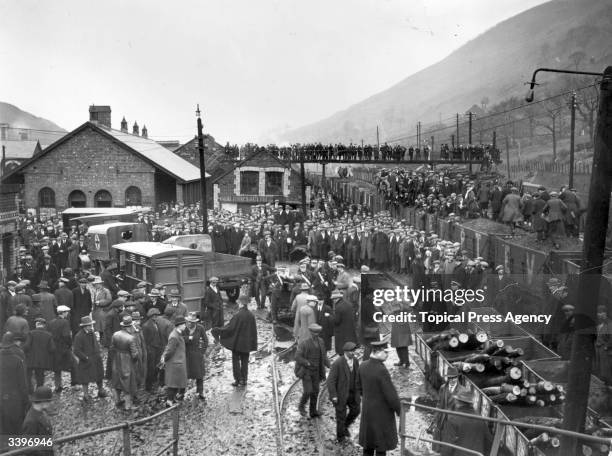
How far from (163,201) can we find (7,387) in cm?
3616

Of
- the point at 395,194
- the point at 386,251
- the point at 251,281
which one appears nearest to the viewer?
the point at 251,281

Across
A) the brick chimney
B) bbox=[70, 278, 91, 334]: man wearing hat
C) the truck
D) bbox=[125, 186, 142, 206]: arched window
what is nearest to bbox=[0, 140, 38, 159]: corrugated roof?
the brick chimney

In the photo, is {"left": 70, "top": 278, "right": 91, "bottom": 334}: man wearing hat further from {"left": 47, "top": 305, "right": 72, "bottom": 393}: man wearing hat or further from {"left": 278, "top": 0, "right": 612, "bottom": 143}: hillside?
{"left": 278, "top": 0, "right": 612, "bottom": 143}: hillside

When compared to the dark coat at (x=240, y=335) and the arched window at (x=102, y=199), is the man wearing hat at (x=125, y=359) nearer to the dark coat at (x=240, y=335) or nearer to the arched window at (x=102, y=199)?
the dark coat at (x=240, y=335)

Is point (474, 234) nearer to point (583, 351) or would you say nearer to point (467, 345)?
point (467, 345)

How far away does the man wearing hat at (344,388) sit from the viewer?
9.63 meters

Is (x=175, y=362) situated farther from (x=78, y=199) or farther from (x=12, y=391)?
(x=78, y=199)

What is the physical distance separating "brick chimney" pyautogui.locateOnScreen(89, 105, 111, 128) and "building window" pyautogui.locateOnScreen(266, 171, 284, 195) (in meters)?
13.0

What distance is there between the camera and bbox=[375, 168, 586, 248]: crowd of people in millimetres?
17844

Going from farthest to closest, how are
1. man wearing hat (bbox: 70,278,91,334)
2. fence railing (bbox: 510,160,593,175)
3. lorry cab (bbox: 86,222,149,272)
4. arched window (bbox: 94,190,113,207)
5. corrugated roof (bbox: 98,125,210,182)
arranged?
fence railing (bbox: 510,160,593,175), arched window (bbox: 94,190,113,207), corrugated roof (bbox: 98,125,210,182), lorry cab (bbox: 86,222,149,272), man wearing hat (bbox: 70,278,91,334)

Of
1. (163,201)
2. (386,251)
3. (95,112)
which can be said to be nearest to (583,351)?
(386,251)

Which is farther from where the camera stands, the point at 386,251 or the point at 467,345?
the point at 386,251

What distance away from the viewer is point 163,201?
147 ft

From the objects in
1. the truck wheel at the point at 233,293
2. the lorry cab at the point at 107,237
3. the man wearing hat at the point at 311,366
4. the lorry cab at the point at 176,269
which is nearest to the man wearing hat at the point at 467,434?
the man wearing hat at the point at 311,366
